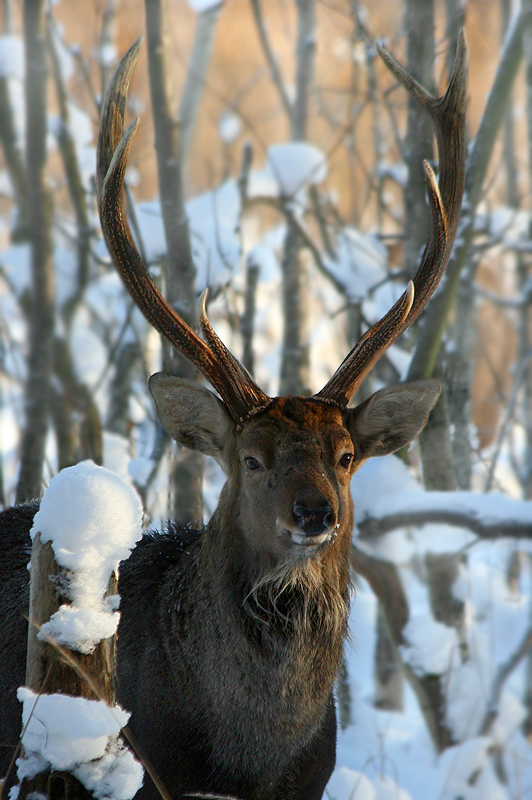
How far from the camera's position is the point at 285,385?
7.07 meters

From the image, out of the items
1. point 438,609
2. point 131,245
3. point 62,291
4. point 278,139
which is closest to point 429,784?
point 438,609

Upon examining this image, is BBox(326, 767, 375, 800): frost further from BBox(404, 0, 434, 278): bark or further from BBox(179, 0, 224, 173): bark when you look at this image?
BBox(179, 0, 224, 173): bark

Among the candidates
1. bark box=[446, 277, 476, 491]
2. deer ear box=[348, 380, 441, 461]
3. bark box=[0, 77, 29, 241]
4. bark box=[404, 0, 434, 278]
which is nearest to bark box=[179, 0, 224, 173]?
bark box=[0, 77, 29, 241]

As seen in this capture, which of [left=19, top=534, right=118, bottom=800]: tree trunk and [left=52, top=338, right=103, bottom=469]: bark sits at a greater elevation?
[left=52, top=338, right=103, bottom=469]: bark

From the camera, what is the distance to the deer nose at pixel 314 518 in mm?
2418

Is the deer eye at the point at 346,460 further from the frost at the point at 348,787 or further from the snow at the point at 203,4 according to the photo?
the snow at the point at 203,4

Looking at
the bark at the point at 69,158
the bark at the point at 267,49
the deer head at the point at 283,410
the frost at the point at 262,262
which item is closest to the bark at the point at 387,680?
the frost at the point at 262,262

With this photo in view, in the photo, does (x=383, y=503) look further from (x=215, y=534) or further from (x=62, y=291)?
(x=62, y=291)

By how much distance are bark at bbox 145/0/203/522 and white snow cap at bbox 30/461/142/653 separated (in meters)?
2.74

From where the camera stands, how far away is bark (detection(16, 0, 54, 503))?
261 inches

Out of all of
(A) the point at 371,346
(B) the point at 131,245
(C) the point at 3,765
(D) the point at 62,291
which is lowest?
(C) the point at 3,765

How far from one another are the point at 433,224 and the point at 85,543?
216 centimetres

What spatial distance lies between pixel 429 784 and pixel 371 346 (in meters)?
3.27

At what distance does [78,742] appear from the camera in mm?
1857
